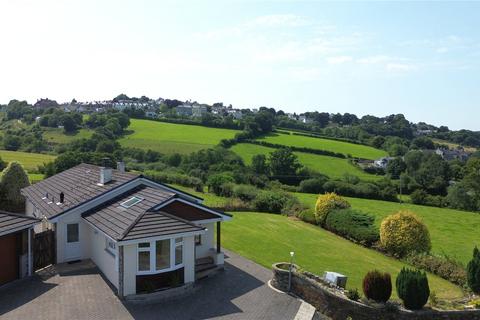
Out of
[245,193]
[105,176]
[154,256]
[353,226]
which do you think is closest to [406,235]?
[353,226]

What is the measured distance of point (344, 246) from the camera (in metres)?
27.3

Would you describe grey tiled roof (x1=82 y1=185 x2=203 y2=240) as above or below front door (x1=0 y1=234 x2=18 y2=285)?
above

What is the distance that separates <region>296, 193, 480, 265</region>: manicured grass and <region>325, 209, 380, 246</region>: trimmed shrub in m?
4.70

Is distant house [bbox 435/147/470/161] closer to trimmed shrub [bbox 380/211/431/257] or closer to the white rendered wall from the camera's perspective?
trimmed shrub [bbox 380/211/431/257]

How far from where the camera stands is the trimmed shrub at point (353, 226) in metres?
28.2

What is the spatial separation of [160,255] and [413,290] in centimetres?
939

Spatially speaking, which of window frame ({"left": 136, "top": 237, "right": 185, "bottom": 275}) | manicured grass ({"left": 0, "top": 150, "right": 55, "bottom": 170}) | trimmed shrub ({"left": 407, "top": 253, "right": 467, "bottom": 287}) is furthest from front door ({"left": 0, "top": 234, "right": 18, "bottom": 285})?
manicured grass ({"left": 0, "top": 150, "right": 55, "bottom": 170})

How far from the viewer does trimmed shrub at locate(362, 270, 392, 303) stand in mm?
15188

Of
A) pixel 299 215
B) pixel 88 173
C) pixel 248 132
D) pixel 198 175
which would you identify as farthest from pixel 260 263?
pixel 248 132

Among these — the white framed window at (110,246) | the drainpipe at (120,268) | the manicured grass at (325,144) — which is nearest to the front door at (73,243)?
the white framed window at (110,246)

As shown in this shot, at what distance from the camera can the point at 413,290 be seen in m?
15.1

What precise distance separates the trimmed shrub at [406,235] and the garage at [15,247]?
19.8 metres

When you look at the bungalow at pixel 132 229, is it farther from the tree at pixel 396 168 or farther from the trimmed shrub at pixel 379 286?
the tree at pixel 396 168

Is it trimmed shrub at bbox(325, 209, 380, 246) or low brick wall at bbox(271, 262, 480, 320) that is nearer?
low brick wall at bbox(271, 262, 480, 320)
